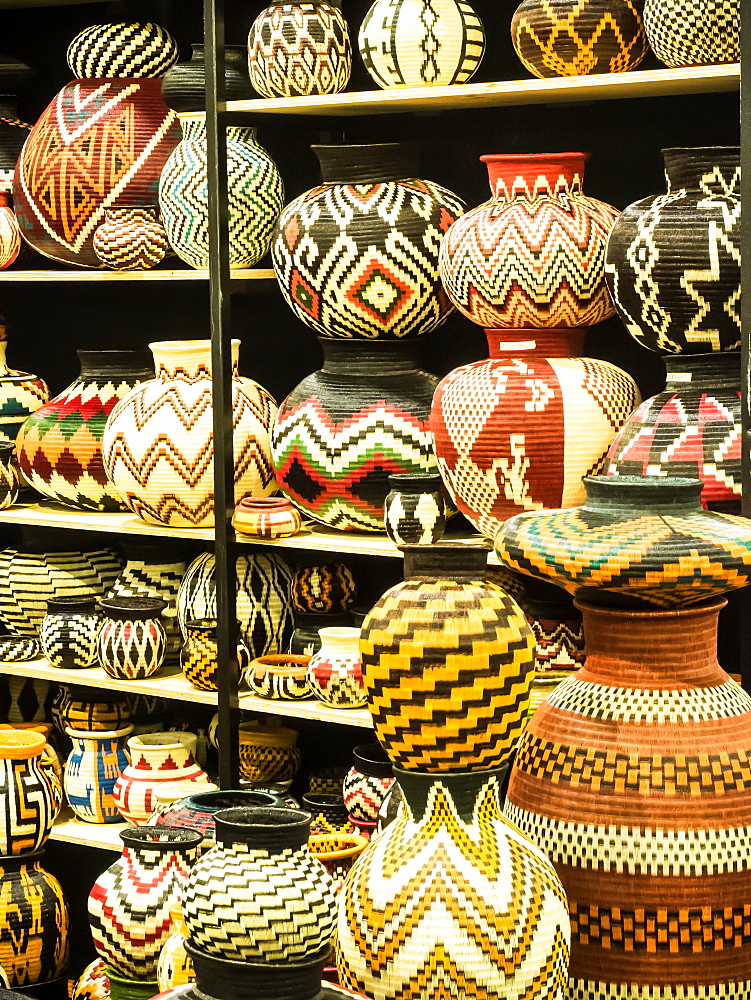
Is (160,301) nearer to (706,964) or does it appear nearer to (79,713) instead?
(79,713)

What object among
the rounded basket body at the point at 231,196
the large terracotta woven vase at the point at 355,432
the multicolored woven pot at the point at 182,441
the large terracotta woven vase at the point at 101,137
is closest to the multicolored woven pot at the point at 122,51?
the large terracotta woven vase at the point at 101,137

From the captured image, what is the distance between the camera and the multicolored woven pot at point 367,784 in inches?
114

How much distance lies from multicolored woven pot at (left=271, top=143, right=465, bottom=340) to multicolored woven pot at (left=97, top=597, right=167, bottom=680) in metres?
0.79

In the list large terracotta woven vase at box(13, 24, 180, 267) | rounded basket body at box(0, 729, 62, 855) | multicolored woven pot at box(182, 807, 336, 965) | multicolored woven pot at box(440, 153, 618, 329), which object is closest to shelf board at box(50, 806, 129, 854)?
rounded basket body at box(0, 729, 62, 855)

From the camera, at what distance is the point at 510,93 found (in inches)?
103

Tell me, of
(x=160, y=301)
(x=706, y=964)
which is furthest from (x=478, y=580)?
(x=160, y=301)

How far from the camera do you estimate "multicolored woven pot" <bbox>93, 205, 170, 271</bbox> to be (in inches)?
131

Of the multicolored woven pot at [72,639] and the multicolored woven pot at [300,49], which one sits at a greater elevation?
the multicolored woven pot at [300,49]

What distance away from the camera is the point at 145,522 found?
3285mm

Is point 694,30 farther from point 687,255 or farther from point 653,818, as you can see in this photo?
point 653,818

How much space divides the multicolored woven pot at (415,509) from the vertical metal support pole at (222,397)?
0.40 metres

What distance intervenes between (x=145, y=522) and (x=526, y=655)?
1857 mm

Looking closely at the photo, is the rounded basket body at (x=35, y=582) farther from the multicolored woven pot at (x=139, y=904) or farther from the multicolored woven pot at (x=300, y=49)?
the multicolored woven pot at (x=300, y=49)

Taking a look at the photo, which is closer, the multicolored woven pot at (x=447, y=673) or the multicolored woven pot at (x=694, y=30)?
the multicolored woven pot at (x=447, y=673)
